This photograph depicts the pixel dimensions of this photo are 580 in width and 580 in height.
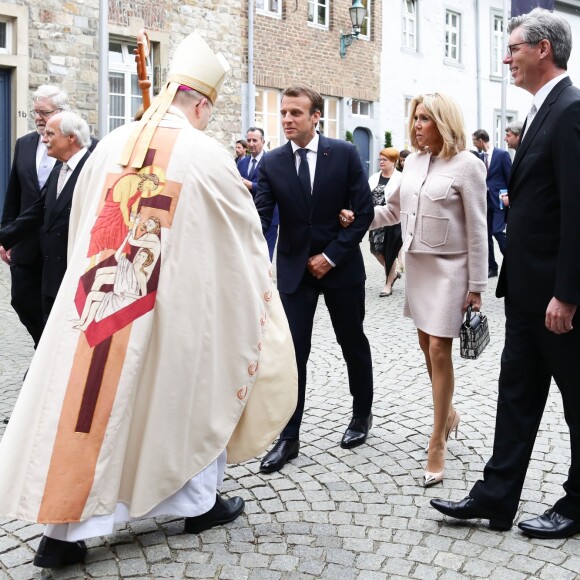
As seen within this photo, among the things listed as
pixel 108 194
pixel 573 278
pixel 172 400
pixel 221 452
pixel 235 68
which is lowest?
pixel 221 452

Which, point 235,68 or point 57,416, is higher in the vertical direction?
point 235,68

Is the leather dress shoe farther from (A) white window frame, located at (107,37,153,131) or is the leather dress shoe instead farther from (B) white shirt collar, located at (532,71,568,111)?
(A) white window frame, located at (107,37,153,131)

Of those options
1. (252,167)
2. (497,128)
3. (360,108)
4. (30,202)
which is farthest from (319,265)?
(497,128)

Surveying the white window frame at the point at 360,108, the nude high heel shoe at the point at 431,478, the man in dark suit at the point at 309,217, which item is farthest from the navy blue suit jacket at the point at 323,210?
the white window frame at the point at 360,108

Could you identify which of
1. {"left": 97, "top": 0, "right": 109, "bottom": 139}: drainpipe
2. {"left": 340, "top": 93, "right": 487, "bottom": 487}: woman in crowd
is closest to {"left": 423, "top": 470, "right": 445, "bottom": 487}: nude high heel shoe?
{"left": 340, "top": 93, "right": 487, "bottom": 487}: woman in crowd

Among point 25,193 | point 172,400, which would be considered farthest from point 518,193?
point 25,193

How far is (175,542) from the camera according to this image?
3.62m

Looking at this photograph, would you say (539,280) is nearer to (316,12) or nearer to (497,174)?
(497,174)

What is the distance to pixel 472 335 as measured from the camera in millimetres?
4277

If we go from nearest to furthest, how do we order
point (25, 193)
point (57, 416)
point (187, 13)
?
point (57, 416) < point (25, 193) < point (187, 13)

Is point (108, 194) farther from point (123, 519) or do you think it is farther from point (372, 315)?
point (372, 315)

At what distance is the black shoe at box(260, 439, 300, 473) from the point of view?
452 cm

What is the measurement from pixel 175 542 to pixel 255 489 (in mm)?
716

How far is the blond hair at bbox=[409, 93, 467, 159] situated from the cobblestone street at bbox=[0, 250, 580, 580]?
1.64m
